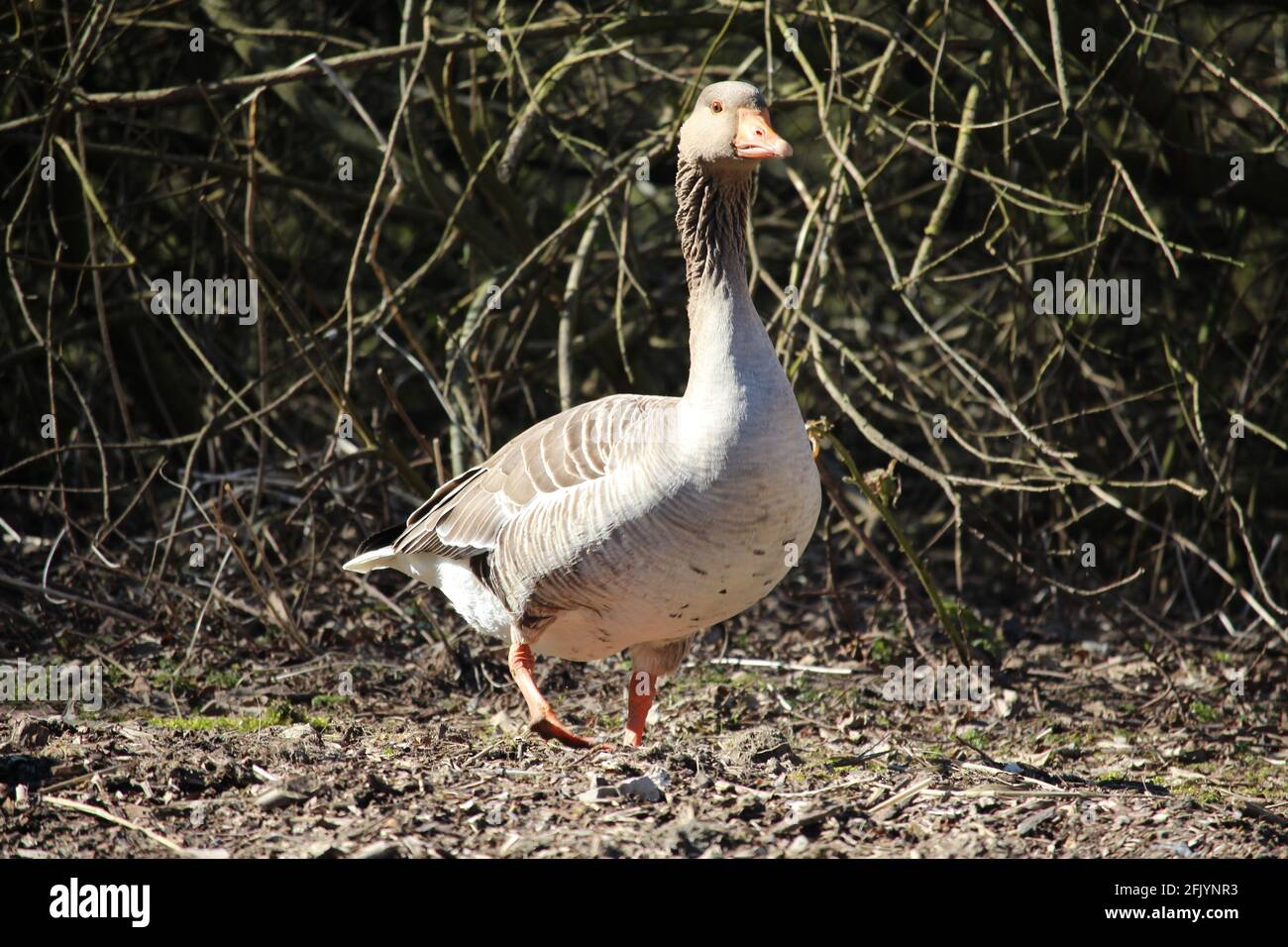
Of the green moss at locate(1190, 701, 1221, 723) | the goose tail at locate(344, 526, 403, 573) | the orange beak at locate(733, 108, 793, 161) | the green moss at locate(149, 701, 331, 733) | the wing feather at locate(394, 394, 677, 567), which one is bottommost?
the green moss at locate(1190, 701, 1221, 723)

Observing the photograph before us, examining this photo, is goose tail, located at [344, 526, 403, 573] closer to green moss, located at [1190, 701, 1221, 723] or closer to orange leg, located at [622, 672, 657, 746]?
orange leg, located at [622, 672, 657, 746]

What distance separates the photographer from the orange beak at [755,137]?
14.3ft

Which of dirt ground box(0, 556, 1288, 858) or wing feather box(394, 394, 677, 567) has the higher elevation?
wing feather box(394, 394, 677, 567)

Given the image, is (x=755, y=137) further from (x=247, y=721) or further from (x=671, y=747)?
(x=247, y=721)

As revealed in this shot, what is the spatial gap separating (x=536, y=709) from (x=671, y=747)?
53cm

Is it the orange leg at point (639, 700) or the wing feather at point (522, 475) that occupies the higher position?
the wing feather at point (522, 475)

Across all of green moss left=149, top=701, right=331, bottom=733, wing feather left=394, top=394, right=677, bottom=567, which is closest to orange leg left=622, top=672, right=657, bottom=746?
wing feather left=394, top=394, right=677, bottom=567

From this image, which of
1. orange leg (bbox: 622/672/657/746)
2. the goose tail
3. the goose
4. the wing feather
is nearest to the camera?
the goose

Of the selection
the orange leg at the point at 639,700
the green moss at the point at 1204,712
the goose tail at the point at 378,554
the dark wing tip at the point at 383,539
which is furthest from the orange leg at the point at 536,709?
the green moss at the point at 1204,712

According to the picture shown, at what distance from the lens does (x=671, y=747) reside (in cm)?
467

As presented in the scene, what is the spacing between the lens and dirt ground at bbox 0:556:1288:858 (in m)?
3.80

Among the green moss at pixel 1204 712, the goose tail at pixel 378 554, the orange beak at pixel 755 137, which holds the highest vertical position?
the orange beak at pixel 755 137

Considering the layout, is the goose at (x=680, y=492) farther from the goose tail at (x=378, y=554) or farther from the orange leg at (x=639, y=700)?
the goose tail at (x=378, y=554)

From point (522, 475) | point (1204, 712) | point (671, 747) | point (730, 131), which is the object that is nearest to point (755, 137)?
point (730, 131)
